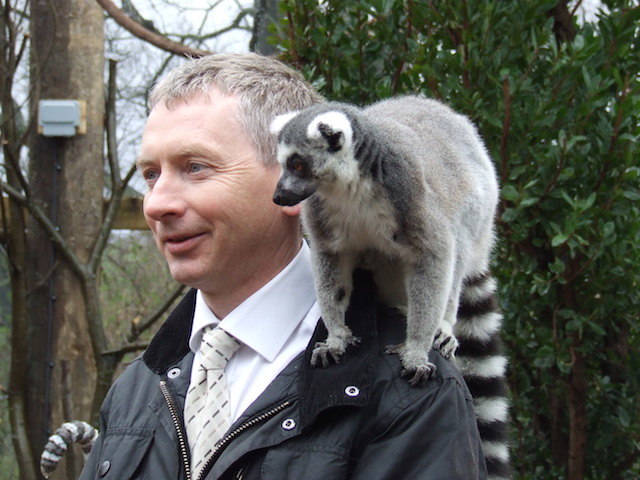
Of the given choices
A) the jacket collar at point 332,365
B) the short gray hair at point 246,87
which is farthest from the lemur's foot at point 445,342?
the short gray hair at point 246,87

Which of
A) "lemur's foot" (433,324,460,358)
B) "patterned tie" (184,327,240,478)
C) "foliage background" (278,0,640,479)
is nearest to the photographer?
"patterned tie" (184,327,240,478)

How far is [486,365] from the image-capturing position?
7.94 feet

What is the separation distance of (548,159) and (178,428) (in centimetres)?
173

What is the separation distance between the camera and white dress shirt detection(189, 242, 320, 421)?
5.76 ft

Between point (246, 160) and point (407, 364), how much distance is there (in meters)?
0.60

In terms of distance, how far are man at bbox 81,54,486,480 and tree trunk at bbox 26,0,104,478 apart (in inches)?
84.1

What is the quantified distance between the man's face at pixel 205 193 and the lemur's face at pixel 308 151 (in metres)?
0.08

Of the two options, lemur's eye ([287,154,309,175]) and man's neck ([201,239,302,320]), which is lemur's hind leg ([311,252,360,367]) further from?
lemur's eye ([287,154,309,175])

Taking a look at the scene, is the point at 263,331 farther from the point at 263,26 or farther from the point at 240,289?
the point at 263,26

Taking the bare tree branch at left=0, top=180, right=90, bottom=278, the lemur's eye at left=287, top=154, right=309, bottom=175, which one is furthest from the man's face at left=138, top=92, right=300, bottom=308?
the bare tree branch at left=0, top=180, right=90, bottom=278

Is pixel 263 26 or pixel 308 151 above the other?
pixel 263 26

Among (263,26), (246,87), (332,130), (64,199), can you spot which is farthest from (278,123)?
(263,26)

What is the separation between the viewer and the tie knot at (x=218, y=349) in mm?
1794

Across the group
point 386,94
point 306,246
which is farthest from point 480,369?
point 386,94
